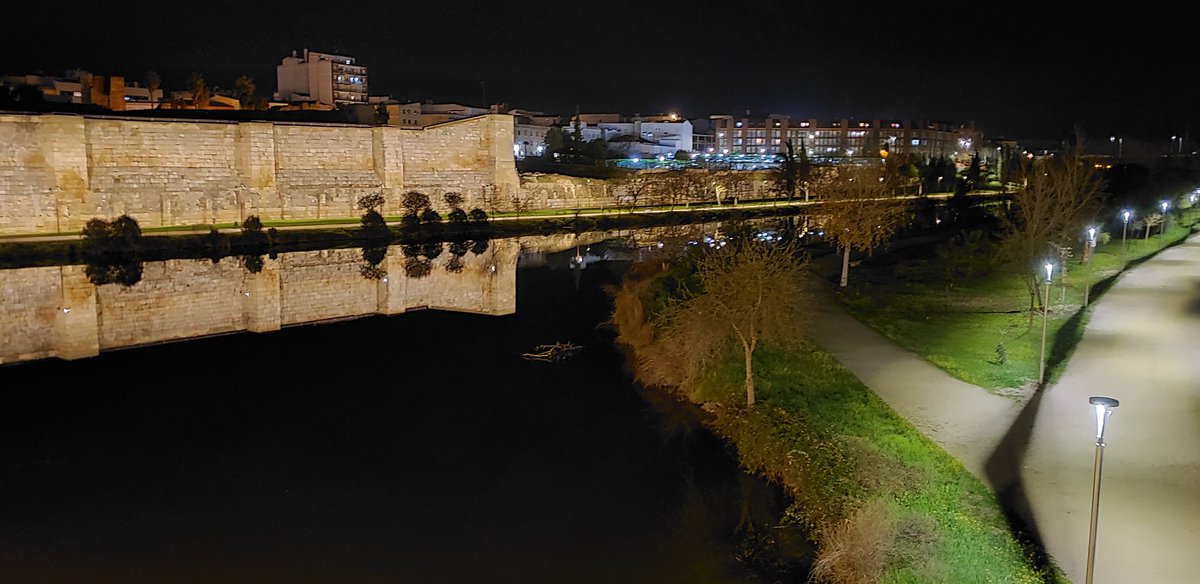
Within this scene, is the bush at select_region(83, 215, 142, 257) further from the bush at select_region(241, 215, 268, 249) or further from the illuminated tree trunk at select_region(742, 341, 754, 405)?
the illuminated tree trunk at select_region(742, 341, 754, 405)

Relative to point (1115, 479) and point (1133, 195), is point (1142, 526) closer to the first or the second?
point (1115, 479)

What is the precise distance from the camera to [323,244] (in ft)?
82.8

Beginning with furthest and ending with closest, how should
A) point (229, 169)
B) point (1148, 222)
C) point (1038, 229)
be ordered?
1. point (1148, 222)
2. point (229, 169)
3. point (1038, 229)

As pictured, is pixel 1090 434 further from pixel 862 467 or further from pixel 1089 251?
pixel 1089 251

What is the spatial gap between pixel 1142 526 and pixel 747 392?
4.69 m

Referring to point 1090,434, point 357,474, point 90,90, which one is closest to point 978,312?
point 1090,434

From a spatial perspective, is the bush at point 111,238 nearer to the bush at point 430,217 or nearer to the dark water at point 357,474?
the dark water at point 357,474

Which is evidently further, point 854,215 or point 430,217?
point 430,217

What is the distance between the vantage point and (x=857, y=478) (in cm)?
776

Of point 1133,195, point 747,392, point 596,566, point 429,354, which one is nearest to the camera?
point 596,566

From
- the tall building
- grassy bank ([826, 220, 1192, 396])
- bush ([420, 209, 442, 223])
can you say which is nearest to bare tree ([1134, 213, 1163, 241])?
grassy bank ([826, 220, 1192, 396])

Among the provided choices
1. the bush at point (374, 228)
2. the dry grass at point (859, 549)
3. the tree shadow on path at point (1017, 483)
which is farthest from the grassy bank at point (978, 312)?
the bush at point (374, 228)

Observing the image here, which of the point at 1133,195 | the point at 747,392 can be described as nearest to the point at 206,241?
the point at 747,392

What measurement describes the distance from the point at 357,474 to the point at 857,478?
5083 mm
